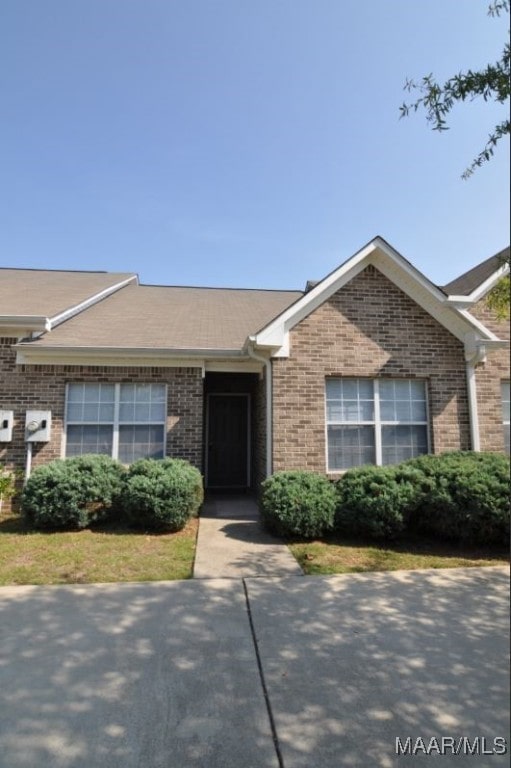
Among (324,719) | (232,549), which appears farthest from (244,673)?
(232,549)

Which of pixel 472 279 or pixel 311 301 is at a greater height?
pixel 472 279

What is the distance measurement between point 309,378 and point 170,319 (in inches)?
173

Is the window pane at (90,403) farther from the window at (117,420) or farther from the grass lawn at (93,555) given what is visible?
the grass lawn at (93,555)

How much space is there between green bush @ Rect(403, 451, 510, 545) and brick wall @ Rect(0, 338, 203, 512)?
4589mm

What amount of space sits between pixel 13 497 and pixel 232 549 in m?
5.02

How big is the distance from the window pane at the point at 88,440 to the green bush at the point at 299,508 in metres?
3.84

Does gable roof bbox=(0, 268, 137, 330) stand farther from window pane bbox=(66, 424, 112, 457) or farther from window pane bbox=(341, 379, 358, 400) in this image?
window pane bbox=(341, 379, 358, 400)

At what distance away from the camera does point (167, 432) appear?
29.9 ft

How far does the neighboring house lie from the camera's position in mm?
8602

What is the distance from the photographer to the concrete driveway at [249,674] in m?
2.59

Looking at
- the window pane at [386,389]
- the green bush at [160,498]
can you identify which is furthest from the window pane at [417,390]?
the green bush at [160,498]

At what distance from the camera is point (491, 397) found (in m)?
9.14

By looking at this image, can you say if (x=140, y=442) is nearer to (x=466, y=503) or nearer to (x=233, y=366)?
(x=233, y=366)

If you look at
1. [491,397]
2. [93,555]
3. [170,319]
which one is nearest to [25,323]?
[170,319]
